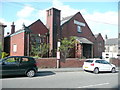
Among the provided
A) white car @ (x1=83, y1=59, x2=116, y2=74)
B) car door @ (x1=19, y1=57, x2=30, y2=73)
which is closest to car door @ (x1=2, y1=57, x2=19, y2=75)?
car door @ (x1=19, y1=57, x2=30, y2=73)

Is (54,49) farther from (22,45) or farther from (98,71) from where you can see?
(98,71)

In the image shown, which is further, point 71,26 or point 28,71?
point 71,26

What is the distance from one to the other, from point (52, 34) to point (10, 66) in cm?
1394

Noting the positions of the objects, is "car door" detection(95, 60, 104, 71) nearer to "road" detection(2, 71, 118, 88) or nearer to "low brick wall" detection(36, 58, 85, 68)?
"road" detection(2, 71, 118, 88)

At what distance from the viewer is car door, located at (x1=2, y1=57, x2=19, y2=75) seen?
10133mm

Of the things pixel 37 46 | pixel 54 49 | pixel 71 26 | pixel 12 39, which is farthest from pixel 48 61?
pixel 71 26

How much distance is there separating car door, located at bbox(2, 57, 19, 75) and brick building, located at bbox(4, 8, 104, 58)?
1034cm

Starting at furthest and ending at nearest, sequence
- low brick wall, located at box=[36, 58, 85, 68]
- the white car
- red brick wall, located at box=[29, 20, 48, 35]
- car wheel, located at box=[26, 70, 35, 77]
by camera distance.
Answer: red brick wall, located at box=[29, 20, 48, 35], low brick wall, located at box=[36, 58, 85, 68], the white car, car wheel, located at box=[26, 70, 35, 77]

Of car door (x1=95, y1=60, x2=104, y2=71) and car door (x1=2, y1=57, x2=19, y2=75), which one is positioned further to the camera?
car door (x1=95, y1=60, x2=104, y2=71)

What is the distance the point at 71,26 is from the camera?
27.2m

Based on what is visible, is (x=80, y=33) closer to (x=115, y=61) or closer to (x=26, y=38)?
(x=115, y=61)

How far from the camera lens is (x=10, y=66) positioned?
1029 centimetres

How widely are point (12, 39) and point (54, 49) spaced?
7345mm

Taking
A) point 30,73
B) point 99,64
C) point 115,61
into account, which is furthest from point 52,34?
point 30,73
